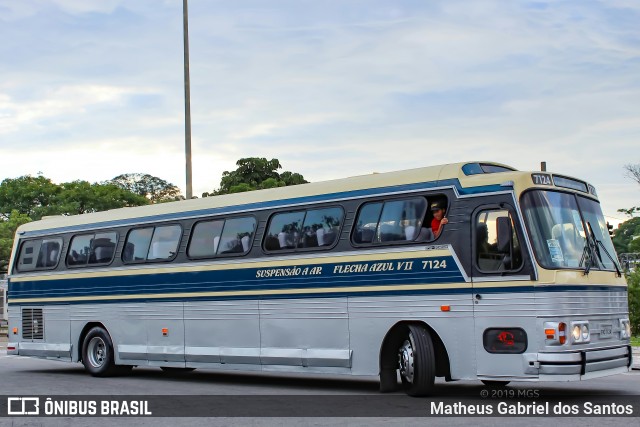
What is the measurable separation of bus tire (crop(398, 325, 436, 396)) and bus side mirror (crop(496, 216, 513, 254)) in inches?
71.7

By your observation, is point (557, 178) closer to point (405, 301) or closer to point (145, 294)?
point (405, 301)

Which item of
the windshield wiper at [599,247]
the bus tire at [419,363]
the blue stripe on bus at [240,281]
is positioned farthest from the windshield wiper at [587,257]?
the bus tire at [419,363]

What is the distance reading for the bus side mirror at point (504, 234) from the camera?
41.3 ft

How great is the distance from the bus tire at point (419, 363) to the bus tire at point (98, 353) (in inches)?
314

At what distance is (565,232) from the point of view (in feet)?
42.4

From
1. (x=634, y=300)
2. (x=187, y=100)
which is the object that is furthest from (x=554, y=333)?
(x=634, y=300)

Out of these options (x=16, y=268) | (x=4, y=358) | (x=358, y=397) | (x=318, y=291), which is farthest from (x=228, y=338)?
(x=4, y=358)

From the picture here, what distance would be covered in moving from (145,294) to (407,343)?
22.0ft

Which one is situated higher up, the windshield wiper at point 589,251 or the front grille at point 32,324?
the windshield wiper at point 589,251

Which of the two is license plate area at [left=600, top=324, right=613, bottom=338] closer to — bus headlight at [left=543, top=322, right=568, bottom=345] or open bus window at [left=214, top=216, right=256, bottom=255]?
bus headlight at [left=543, top=322, right=568, bottom=345]

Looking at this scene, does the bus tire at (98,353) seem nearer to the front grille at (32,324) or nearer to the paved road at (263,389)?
the paved road at (263,389)

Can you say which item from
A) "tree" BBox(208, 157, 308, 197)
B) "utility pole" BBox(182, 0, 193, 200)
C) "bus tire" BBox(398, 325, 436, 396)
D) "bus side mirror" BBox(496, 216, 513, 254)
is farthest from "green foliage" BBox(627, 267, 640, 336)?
"tree" BBox(208, 157, 308, 197)

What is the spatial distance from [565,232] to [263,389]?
6053 millimetres

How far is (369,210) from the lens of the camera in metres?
14.6
